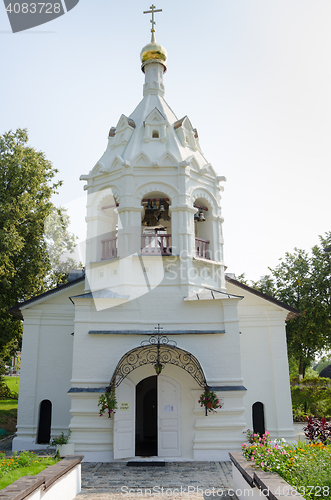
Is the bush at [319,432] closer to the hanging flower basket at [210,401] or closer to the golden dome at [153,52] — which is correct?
the hanging flower basket at [210,401]

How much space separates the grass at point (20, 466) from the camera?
594 centimetres

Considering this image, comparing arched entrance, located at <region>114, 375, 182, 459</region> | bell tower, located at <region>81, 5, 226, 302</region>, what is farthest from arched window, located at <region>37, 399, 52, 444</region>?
bell tower, located at <region>81, 5, 226, 302</region>

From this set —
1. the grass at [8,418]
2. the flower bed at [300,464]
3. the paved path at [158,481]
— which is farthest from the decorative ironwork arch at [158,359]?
the grass at [8,418]

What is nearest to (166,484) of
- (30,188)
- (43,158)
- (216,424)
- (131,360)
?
(216,424)

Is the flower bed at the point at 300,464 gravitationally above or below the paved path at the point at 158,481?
above

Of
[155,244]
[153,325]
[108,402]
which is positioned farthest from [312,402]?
[108,402]

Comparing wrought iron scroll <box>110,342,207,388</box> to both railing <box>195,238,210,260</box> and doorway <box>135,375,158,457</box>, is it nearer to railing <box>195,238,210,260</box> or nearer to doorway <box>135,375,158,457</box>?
railing <box>195,238,210,260</box>

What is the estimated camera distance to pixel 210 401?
33.2ft

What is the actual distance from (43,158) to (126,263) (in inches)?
408

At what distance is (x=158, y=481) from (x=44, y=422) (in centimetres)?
553

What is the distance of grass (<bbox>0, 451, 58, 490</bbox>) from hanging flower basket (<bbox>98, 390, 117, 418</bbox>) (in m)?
2.45

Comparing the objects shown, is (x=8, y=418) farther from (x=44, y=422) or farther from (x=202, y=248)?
(x=202, y=248)

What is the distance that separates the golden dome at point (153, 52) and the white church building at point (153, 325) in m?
0.04

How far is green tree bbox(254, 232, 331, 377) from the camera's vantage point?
70.8 feet
